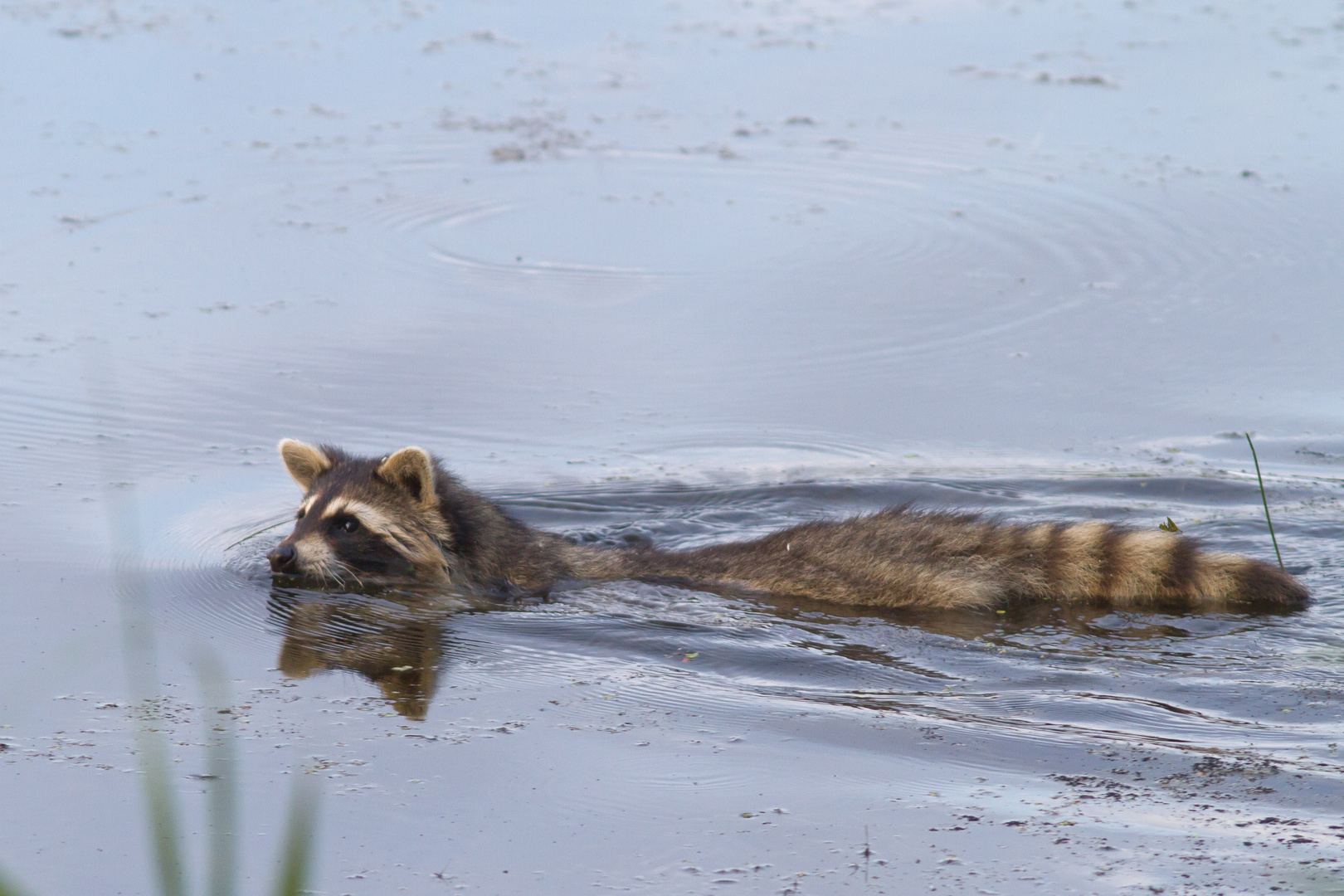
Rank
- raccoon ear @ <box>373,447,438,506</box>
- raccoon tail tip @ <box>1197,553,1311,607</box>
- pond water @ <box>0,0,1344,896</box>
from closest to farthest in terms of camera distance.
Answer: pond water @ <box>0,0,1344,896</box> → raccoon tail tip @ <box>1197,553,1311,607</box> → raccoon ear @ <box>373,447,438,506</box>

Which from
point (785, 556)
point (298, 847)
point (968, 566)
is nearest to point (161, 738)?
point (785, 556)

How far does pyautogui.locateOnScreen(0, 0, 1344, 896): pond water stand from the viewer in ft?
18.0

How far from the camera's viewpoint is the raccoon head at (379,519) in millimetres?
8484

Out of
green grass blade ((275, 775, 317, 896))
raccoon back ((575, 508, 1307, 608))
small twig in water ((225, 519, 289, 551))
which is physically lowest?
small twig in water ((225, 519, 289, 551))

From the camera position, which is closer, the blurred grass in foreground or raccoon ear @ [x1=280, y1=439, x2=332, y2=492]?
the blurred grass in foreground

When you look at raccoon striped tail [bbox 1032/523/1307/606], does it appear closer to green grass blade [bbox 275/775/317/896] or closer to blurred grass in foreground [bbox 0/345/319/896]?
blurred grass in foreground [bbox 0/345/319/896]

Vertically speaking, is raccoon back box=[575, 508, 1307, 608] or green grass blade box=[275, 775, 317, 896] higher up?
green grass blade box=[275, 775, 317, 896]

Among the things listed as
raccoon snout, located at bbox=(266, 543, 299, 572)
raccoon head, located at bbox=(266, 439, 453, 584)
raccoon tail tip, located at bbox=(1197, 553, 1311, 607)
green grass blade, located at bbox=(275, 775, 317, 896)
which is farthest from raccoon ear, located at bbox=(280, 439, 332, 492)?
green grass blade, located at bbox=(275, 775, 317, 896)

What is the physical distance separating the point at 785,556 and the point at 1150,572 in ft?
6.33

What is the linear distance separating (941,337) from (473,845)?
751 centimetres

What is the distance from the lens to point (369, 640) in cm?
765

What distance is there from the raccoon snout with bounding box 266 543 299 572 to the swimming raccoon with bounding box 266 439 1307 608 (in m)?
0.01

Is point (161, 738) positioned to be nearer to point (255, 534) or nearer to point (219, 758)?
point (219, 758)

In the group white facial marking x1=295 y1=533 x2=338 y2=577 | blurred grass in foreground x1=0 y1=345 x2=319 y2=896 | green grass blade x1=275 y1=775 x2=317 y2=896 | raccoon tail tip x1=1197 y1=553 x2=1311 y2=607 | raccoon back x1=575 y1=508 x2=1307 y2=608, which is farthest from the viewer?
white facial marking x1=295 y1=533 x2=338 y2=577
